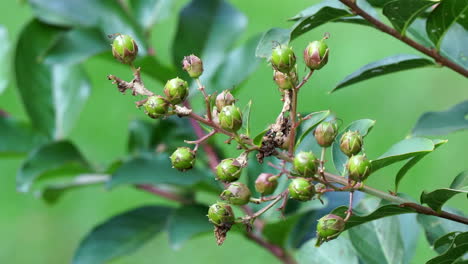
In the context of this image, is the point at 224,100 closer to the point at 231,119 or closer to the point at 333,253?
the point at 231,119

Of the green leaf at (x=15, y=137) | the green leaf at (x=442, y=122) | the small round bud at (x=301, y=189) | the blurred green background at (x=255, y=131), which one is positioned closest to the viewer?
the small round bud at (x=301, y=189)

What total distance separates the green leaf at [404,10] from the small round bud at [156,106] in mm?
367

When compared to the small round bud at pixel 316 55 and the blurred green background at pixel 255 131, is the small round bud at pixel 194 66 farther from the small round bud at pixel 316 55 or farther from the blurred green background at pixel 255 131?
the blurred green background at pixel 255 131

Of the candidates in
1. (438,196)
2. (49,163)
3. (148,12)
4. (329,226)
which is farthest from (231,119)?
(148,12)

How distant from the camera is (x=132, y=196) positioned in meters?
3.69

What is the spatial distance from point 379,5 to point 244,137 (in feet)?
1.23

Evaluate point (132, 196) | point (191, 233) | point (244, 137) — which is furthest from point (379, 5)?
point (132, 196)

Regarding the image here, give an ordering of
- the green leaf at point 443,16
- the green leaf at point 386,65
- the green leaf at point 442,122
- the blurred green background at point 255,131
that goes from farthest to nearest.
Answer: the blurred green background at point 255,131
the green leaf at point 442,122
the green leaf at point 386,65
the green leaf at point 443,16

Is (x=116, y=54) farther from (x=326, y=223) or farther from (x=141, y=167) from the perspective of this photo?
(x=141, y=167)

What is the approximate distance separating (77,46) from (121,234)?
465 mm

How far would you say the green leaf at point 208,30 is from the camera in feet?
6.04

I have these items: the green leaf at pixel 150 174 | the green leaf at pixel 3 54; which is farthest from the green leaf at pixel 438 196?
the green leaf at pixel 3 54

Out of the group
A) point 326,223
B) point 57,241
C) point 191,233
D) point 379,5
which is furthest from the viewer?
point 57,241

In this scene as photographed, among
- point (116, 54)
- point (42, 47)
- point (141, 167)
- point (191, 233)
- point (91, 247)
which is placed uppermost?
point (116, 54)
